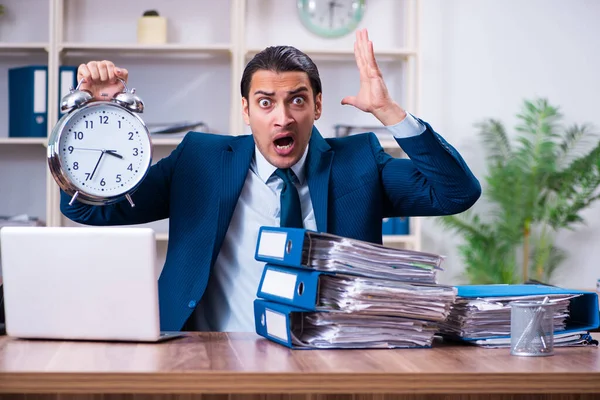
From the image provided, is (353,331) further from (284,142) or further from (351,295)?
(284,142)

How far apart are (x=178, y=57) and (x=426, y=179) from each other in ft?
9.13

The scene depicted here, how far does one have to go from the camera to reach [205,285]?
1.99 metres

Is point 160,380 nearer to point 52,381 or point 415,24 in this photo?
point 52,381

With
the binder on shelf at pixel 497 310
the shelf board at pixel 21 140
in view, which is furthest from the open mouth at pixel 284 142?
the shelf board at pixel 21 140

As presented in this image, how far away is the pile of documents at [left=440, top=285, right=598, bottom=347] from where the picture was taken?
5.03 feet

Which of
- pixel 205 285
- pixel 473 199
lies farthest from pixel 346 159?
pixel 205 285

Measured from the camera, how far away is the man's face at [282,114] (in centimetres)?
208

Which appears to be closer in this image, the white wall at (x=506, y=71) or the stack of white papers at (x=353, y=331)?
the stack of white papers at (x=353, y=331)

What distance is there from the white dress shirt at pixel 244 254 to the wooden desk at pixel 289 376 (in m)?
0.70

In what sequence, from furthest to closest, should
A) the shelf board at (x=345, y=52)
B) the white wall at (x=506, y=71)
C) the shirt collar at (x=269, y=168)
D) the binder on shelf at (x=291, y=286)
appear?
the white wall at (x=506, y=71) < the shelf board at (x=345, y=52) < the shirt collar at (x=269, y=168) < the binder on shelf at (x=291, y=286)

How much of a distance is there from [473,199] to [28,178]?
3.21m

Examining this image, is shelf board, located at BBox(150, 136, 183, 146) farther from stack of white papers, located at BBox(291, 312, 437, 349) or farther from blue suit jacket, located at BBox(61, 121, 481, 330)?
stack of white papers, located at BBox(291, 312, 437, 349)

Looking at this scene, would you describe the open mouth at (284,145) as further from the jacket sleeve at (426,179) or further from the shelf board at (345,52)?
the shelf board at (345,52)

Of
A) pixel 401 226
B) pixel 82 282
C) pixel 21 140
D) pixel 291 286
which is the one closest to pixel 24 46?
pixel 21 140
